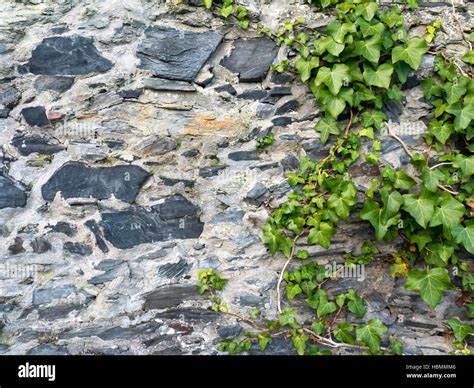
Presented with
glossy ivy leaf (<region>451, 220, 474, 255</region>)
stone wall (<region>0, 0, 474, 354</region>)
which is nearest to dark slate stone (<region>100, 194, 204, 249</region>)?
stone wall (<region>0, 0, 474, 354</region>)

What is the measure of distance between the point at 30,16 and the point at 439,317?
3.04 m

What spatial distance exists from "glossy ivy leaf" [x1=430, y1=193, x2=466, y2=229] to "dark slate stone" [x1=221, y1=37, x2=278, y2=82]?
131cm

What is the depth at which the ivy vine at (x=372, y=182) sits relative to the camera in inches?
110

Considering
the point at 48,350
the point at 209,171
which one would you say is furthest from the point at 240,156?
the point at 48,350

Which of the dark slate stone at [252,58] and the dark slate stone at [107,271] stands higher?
the dark slate stone at [252,58]

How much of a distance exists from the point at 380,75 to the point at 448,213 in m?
0.89

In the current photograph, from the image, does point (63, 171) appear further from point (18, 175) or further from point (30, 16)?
point (30, 16)

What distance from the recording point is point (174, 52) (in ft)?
9.55

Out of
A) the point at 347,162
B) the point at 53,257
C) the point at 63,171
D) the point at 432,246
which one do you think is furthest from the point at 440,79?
the point at 53,257

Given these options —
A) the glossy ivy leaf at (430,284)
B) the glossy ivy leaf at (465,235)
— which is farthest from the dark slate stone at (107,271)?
the glossy ivy leaf at (465,235)

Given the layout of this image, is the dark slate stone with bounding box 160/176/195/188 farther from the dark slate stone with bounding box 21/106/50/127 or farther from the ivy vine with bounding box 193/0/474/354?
the dark slate stone with bounding box 21/106/50/127

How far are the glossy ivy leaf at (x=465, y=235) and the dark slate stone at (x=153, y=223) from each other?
147cm

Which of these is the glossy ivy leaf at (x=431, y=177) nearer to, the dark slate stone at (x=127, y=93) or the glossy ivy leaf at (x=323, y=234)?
the glossy ivy leaf at (x=323, y=234)

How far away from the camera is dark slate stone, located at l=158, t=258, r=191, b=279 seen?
285 centimetres
